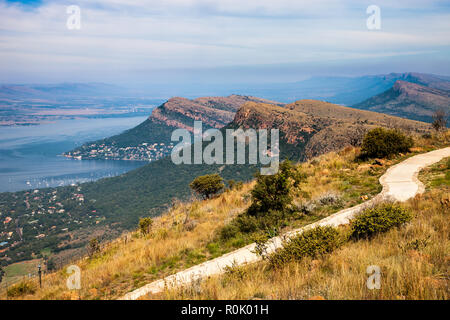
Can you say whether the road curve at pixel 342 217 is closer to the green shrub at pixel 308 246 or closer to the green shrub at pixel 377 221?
the green shrub at pixel 308 246

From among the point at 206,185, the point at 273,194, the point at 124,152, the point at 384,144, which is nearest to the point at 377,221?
the point at 273,194

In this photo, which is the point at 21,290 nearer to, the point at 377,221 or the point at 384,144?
the point at 377,221

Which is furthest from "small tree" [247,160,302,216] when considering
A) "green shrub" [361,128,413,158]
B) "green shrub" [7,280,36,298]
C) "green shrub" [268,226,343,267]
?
"green shrub" [361,128,413,158]

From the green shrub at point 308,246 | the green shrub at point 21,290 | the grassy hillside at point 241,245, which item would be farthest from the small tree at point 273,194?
the green shrub at point 21,290
